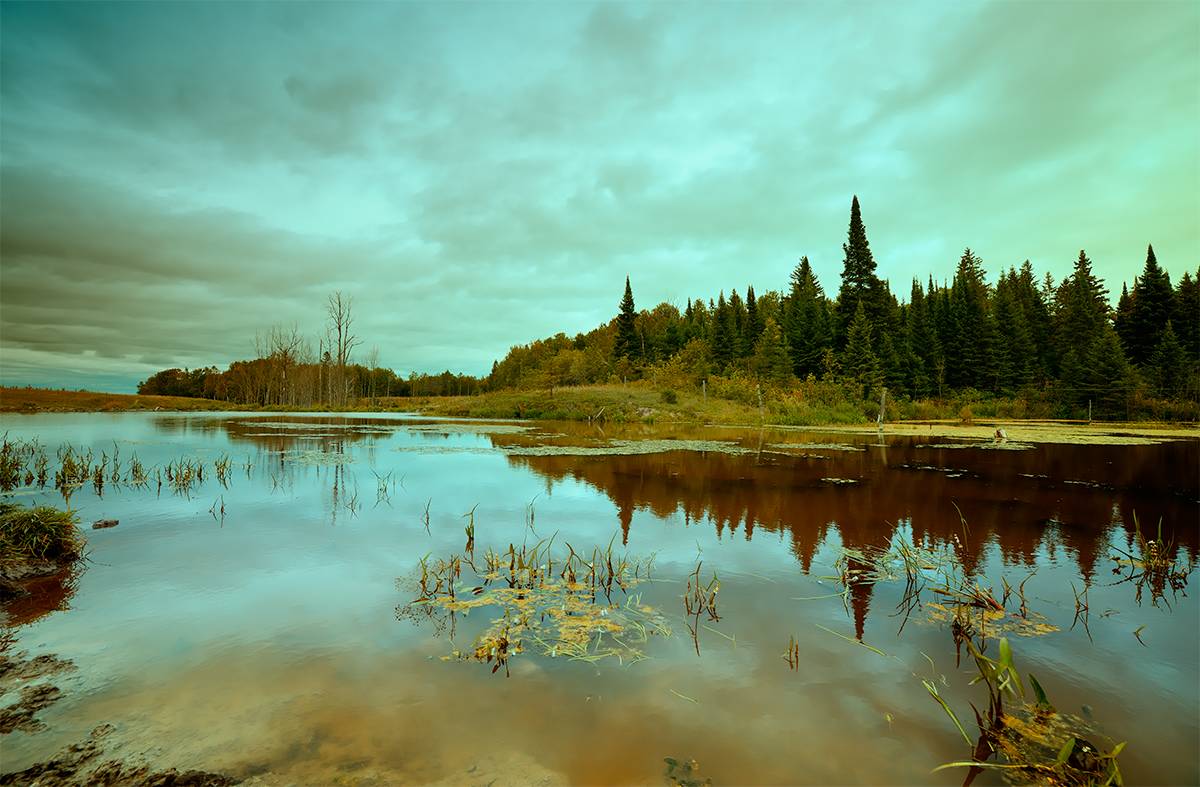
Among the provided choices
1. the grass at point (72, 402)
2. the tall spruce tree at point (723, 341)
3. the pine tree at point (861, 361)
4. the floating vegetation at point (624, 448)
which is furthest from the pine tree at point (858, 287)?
the grass at point (72, 402)

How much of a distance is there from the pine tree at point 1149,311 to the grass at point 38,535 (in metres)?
68.0

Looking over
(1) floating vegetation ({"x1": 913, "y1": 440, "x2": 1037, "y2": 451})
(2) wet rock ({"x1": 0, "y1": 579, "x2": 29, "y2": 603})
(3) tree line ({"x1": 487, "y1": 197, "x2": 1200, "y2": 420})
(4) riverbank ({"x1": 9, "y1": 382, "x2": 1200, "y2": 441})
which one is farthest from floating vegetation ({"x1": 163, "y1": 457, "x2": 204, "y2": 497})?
(3) tree line ({"x1": 487, "y1": 197, "x2": 1200, "y2": 420})

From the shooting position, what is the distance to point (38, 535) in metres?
6.86

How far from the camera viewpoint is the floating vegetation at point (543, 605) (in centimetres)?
473

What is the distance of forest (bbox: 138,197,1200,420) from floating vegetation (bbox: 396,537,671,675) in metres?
37.5

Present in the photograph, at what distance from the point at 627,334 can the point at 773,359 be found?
24926mm

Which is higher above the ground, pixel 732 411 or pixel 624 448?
pixel 732 411

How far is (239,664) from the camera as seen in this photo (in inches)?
172

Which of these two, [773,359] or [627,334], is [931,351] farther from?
[627,334]

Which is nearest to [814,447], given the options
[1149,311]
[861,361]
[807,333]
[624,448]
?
[624,448]

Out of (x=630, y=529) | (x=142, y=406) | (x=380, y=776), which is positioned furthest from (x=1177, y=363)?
(x=142, y=406)

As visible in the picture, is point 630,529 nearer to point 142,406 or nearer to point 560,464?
point 560,464

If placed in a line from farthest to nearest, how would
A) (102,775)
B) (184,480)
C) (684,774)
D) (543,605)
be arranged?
(184,480) < (543,605) < (684,774) < (102,775)

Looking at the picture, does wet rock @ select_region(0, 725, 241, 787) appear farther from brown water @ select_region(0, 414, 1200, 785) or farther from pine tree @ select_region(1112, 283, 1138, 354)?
pine tree @ select_region(1112, 283, 1138, 354)
